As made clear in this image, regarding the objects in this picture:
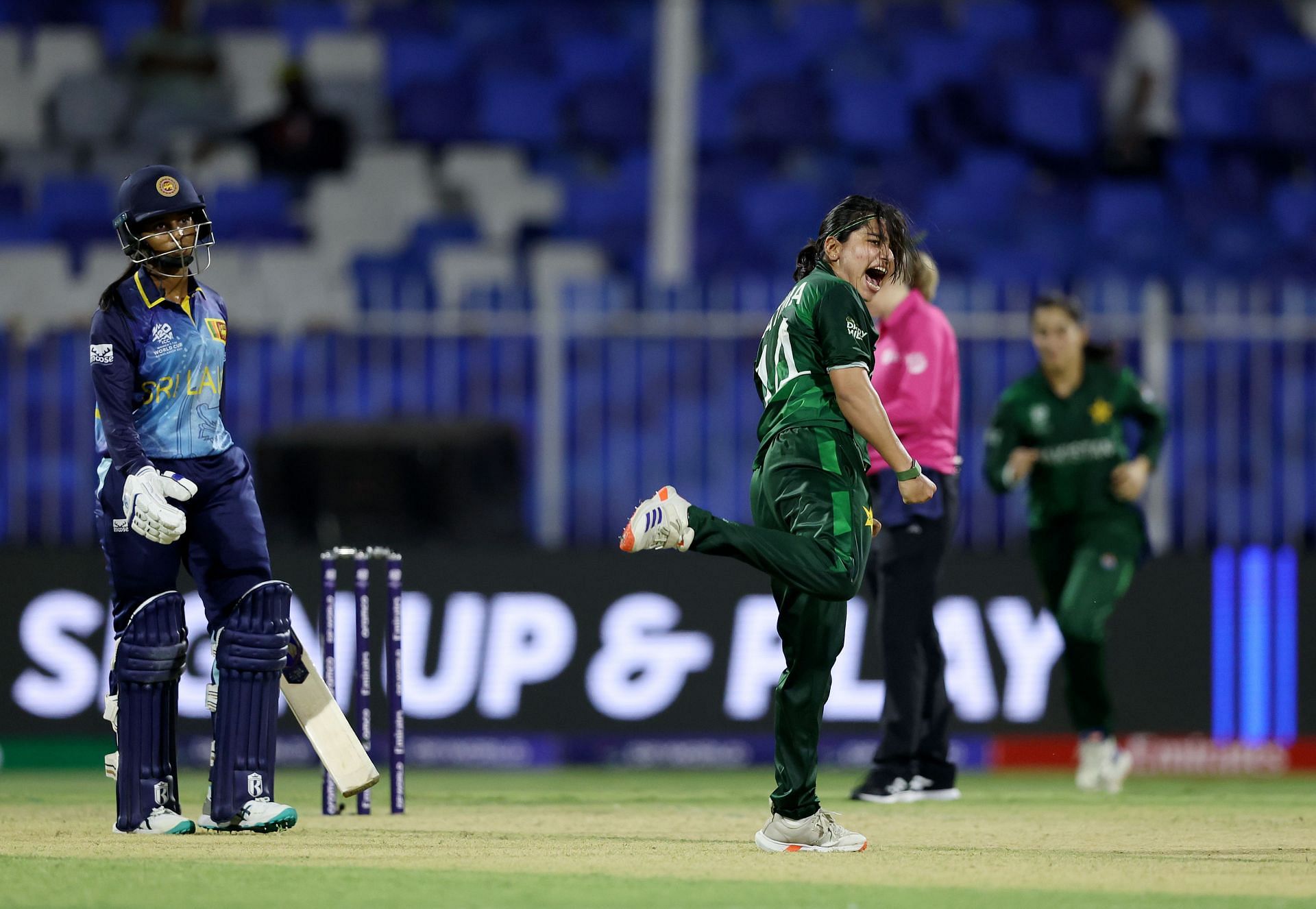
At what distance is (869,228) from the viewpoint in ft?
20.1

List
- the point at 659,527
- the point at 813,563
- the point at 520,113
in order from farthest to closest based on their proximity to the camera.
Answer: the point at 520,113
the point at 813,563
the point at 659,527

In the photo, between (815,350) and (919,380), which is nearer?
(815,350)

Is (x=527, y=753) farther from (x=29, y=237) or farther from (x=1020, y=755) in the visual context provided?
(x=29, y=237)

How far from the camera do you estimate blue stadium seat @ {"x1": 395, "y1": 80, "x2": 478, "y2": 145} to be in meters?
15.8

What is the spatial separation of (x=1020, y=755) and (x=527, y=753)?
2429mm

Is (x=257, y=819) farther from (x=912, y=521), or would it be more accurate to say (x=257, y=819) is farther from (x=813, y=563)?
(x=912, y=521)

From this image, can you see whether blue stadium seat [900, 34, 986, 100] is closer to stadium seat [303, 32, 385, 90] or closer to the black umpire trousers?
stadium seat [303, 32, 385, 90]

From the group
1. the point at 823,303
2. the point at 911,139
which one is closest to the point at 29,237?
the point at 911,139

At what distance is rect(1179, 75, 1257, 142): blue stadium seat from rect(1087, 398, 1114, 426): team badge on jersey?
24.5ft

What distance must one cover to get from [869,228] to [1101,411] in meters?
2.94

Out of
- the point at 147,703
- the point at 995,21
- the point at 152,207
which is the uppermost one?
the point at 995,21

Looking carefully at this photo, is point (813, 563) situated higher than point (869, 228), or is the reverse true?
point (869, 228)

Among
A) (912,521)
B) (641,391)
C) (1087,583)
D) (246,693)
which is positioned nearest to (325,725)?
(246,693)

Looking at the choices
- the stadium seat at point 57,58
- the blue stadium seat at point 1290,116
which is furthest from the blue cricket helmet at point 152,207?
the blue stadium seat at point 1290,116
